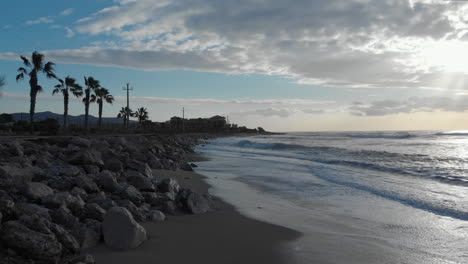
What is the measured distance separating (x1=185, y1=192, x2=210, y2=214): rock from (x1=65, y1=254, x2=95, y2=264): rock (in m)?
2.43

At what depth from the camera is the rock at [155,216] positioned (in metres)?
5.07

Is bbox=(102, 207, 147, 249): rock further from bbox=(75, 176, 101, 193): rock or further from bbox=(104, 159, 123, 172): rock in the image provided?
bbox=(104, 159, 123, 172): rock

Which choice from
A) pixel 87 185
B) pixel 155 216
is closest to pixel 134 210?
pixel 155 216

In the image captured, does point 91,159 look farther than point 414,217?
Yes

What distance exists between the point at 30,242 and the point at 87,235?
2.47 ft

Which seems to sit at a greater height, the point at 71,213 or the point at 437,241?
the point at 71,213

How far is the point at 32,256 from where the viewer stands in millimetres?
3088

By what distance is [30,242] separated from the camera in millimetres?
3098

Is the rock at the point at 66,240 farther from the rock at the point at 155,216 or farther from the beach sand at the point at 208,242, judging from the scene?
the rock at the point at 155,216

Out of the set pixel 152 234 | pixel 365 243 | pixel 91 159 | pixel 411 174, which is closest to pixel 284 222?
pixel 365 243

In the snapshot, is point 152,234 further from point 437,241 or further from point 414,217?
point 414,217

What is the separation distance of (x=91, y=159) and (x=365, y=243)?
651 centimetres

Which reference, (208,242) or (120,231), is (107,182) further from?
(208,242)

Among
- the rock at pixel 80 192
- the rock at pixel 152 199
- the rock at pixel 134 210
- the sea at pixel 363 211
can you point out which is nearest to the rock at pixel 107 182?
the rock at pixel 152 199
